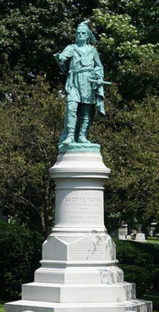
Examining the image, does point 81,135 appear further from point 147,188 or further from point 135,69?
point 135,69

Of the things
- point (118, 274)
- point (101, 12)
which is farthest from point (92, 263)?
point (101, 12)

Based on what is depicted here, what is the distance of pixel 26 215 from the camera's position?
2162 centimetres

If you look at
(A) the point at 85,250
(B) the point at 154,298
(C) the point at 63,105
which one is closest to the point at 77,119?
(A) the point at 85,250

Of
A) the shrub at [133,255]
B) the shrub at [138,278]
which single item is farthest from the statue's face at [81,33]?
the shrub at [133,255]

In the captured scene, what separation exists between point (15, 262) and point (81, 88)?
642 cm

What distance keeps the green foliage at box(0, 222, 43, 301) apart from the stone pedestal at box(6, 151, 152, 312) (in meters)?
5.28

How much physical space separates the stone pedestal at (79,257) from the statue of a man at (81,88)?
61 cm

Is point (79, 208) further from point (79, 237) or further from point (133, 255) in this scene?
point (133, 255)

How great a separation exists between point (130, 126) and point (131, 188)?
2.42 meters

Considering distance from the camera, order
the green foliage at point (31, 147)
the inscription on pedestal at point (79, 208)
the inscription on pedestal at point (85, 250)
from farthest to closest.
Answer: the green foliage at point (31, 147), the inscription on pedestal at point (79, 208), the inscription on pedestal at point (85, 250)

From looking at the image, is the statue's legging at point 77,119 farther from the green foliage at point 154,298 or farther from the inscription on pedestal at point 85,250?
the green foliage at point 154,298

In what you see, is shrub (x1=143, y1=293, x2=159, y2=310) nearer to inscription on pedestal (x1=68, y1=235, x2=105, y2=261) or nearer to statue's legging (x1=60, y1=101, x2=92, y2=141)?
inscription on pedestal (x1=68, y1=235, x2=105, y2=261)

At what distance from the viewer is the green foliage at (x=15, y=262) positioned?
748 inches

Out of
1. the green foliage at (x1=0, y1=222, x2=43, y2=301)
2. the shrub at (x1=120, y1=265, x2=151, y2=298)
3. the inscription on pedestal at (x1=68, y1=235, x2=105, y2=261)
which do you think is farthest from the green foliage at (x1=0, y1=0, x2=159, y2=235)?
the inscription on pedestal at (x1=68, y1=235, x2=105, y2=261)
